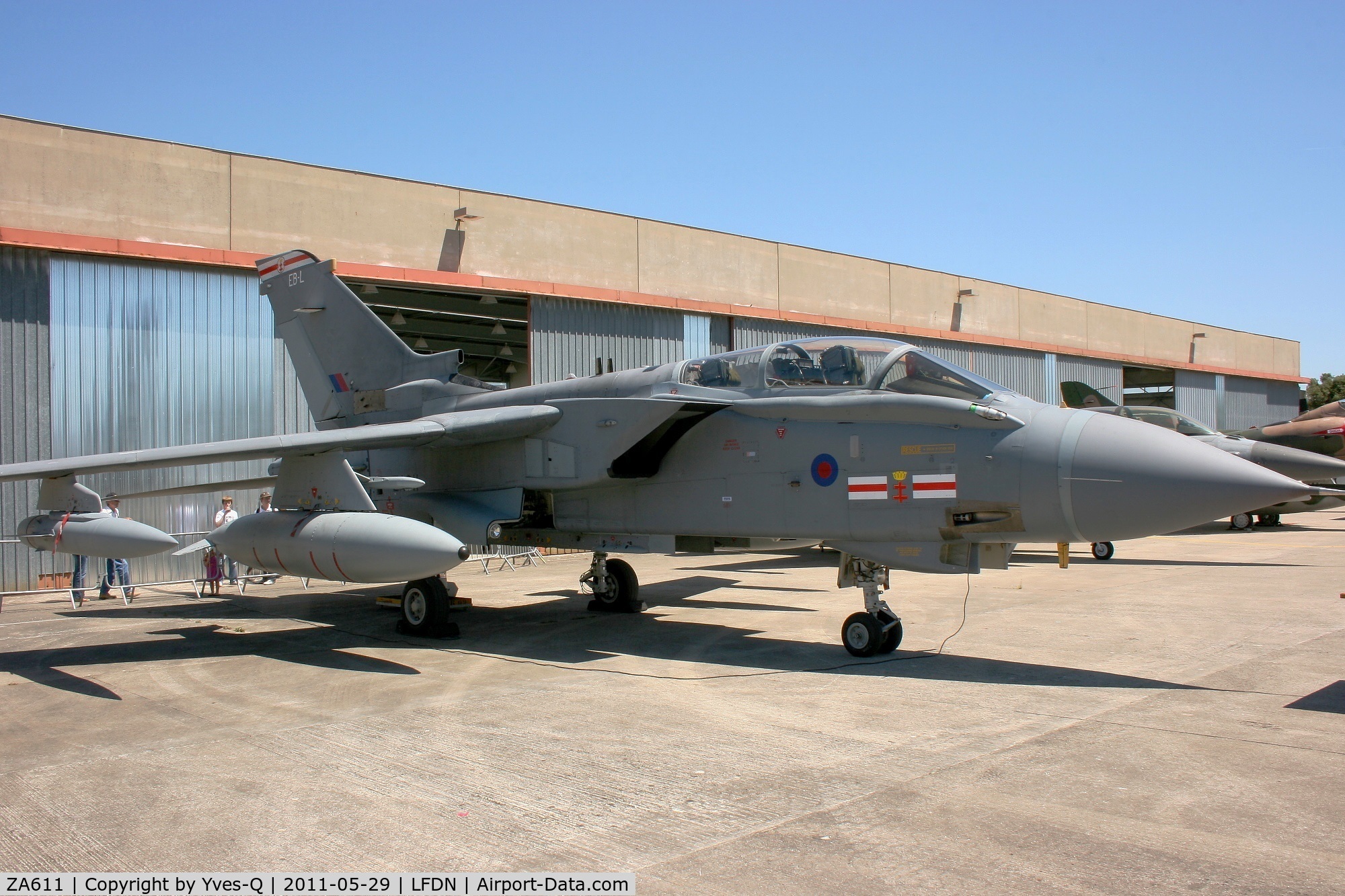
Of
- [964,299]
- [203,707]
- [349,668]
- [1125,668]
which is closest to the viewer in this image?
[203,707]

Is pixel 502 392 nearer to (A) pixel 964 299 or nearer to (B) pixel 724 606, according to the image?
(B) pixel 724 606

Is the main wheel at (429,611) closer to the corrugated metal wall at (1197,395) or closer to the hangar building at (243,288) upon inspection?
the hangar building at (243,288)

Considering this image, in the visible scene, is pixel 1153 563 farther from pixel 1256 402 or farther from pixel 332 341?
pixel 1256 402

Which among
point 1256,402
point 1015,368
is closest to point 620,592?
point 1015,368

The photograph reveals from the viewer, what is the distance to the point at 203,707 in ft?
22.7

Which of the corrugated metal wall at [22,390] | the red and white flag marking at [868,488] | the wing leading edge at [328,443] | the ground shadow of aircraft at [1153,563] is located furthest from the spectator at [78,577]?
the ground shadow of aircraft at [1153,563]

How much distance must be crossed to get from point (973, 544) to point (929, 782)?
11.5 feet

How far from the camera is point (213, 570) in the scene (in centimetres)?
1502

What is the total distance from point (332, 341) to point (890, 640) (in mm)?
8802

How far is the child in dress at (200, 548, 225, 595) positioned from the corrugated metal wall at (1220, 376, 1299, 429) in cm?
3709

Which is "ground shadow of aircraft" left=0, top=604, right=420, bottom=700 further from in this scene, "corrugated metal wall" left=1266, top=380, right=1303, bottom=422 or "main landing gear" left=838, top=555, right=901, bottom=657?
"corrugated metal wall" left=1266, top=380, right=1303, bottom=422

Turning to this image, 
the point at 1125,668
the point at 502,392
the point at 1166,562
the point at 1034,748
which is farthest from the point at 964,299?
the point at 1034,748

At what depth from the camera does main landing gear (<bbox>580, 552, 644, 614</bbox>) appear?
11930mm

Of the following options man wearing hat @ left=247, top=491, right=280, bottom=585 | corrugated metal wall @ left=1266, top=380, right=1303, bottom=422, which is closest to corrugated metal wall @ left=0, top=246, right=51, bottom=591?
man wearing hat @ left=247, top=491, right=280, bottom=585
